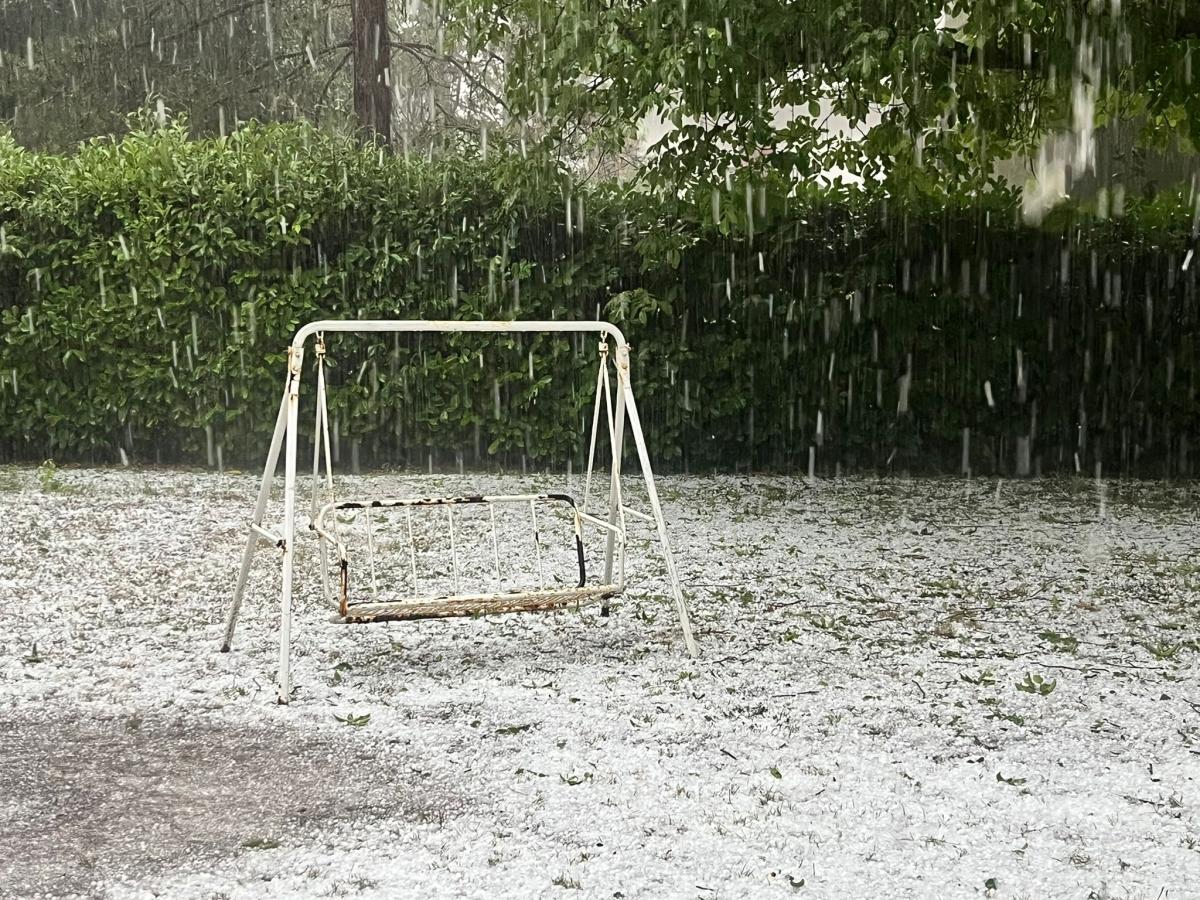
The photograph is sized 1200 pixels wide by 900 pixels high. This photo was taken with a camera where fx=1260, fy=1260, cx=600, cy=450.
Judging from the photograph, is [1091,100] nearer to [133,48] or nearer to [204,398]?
[204,398]

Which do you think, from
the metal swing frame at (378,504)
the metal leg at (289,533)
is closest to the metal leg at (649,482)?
the metal swing frame at (378,504)

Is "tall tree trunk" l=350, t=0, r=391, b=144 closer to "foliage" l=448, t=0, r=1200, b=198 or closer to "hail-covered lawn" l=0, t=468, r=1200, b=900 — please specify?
"foliage" l=448, t=0, r=1200, b=198

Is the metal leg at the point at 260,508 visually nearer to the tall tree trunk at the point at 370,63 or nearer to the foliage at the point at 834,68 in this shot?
the foliage at the point at 834,68

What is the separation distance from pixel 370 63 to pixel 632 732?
32.0ft

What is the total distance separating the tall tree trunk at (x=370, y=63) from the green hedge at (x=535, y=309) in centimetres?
309

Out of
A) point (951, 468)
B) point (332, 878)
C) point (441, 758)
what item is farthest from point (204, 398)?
point (332, 878)

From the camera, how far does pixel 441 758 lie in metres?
3.55

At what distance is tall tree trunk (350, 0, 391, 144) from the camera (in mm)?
12070

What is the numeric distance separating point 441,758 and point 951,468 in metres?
6.59

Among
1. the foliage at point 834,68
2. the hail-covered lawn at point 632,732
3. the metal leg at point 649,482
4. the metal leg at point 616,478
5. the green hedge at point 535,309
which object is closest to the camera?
the hail-covered lawn at point 632,732

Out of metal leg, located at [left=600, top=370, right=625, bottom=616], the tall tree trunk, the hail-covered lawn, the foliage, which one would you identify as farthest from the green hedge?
metal leg, located at [left=600, top=370, right=625, bottom=616]

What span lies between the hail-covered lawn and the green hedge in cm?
245

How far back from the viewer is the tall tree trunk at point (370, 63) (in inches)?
475

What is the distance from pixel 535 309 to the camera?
8.88 meters
